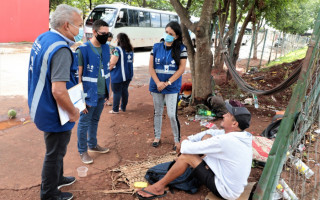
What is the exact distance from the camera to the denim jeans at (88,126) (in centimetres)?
300

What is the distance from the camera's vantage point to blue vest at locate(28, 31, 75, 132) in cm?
191

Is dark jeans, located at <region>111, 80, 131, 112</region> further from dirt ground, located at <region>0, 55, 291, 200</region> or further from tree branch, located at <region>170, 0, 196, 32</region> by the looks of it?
tree branch, located at <region>170, 0, 196, 32</region>

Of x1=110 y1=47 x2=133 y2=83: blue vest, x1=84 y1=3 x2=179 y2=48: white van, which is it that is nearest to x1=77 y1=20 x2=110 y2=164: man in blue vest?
x1=110 y1=47 x2=133 y2=83: blue vest

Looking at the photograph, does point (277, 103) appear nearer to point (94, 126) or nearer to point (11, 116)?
point (94, 126)

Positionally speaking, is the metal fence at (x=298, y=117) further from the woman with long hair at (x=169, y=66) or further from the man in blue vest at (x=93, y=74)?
the man in blue vest at (x=93, y=74)

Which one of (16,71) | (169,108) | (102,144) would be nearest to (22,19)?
(16,71)

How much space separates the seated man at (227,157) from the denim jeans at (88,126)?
1.23 metres

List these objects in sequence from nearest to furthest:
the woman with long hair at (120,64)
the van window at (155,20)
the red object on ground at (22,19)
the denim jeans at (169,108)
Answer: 1. the denim jeans at (169,108)
2. the woman with long hair at (120,64)
3. the red object on ground at (22,19)
4. the van window at (155,20)

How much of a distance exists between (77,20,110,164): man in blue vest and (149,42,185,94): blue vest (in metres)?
0.67

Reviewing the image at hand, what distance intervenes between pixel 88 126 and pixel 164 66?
1.25 meters

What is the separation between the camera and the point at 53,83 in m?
1.90

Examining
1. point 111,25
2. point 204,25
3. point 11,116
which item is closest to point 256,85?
point 204,25

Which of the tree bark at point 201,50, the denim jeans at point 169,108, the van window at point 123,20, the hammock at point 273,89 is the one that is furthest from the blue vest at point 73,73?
the van window at point 123,20

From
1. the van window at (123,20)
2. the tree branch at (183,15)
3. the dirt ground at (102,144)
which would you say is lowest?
the dirt ground at (102,144)
